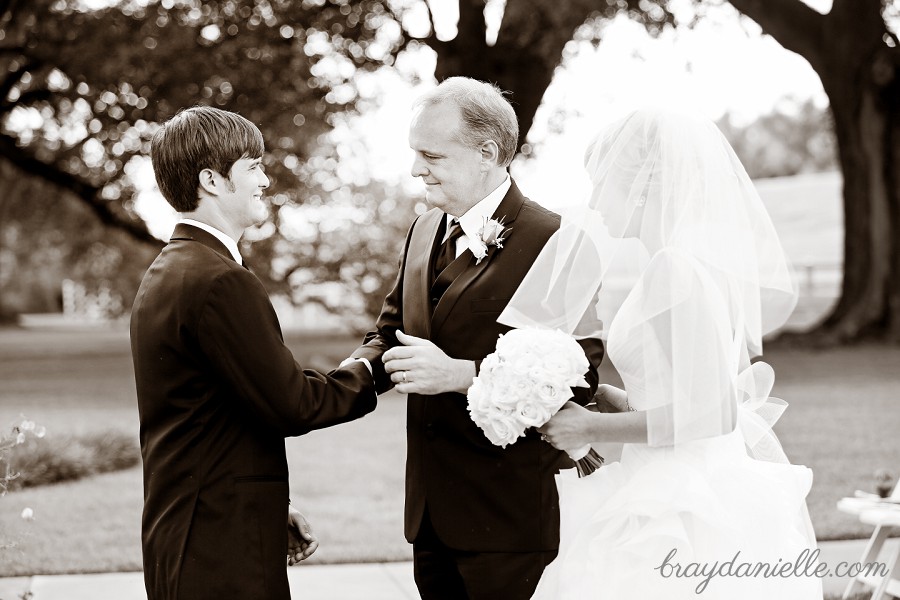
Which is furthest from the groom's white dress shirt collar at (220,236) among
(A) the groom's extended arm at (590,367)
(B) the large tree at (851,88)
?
(B) the large tree at (851,88)

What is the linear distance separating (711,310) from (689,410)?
30 cm

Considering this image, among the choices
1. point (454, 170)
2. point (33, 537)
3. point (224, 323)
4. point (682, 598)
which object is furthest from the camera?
point (33, 537)

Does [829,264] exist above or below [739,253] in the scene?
below

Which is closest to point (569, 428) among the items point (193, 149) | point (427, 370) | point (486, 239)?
point (427, 370)

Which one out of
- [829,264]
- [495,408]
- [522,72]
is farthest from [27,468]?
[829,264]

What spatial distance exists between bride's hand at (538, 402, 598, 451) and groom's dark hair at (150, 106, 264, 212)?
3.99 feet

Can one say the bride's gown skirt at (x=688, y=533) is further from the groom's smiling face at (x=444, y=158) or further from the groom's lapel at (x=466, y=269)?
the groom's smiling face at (x=444, y=158)

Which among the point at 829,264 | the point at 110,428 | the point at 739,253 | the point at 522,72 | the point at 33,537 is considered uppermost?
the point at 739,253

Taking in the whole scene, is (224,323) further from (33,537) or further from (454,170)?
(33,537)

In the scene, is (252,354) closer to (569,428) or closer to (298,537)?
(298,537)

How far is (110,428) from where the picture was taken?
38.6ft

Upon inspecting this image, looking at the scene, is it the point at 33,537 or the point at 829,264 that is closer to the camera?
the point at 33,537

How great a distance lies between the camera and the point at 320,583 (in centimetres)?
603

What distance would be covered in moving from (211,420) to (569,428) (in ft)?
3.44
